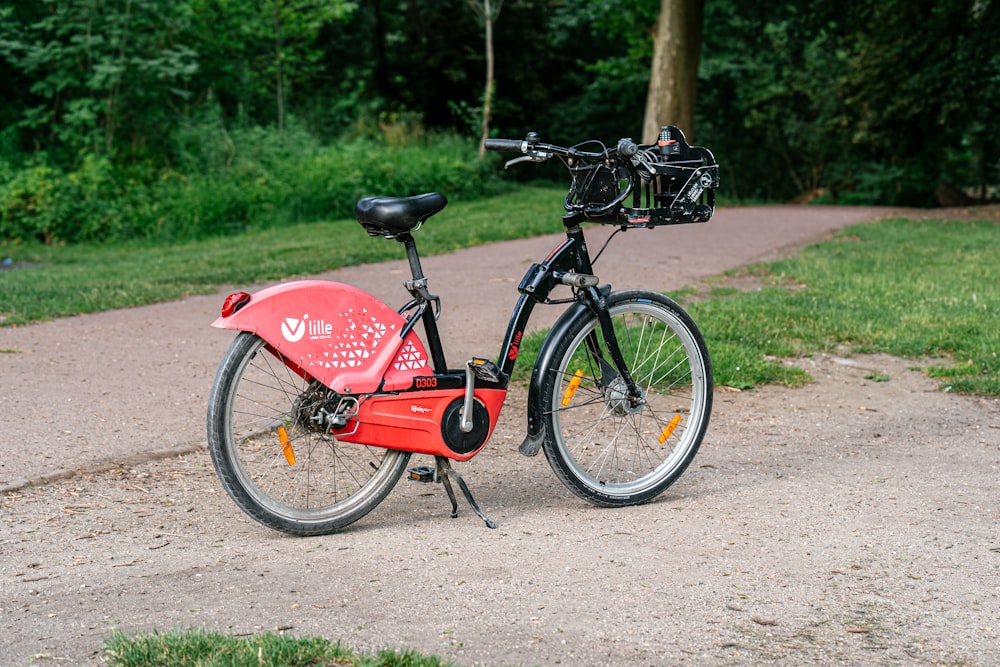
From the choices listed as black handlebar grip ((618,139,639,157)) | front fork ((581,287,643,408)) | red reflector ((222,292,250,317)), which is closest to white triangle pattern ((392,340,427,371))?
red reflector ((222,292,250,317))

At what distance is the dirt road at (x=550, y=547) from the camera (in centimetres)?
304

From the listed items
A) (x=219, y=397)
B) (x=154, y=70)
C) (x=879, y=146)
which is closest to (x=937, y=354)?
(x=219, y=397)

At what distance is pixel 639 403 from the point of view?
14.6 feet

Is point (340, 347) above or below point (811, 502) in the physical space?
above

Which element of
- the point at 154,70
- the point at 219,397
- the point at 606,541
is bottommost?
the point at 606,541

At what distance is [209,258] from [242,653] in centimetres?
915

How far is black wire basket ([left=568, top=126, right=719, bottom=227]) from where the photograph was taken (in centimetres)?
409

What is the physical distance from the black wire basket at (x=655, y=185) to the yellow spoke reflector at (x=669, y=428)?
2.85 feet

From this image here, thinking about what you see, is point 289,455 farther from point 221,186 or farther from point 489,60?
point 489,60

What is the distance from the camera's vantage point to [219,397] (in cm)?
367

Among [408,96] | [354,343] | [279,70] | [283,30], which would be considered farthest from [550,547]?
[408,96]

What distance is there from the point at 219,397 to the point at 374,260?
7.25 m

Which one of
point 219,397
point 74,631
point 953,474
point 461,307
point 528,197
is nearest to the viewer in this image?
point 74,631

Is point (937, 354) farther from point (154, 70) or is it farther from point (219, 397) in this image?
point (154, 70)
